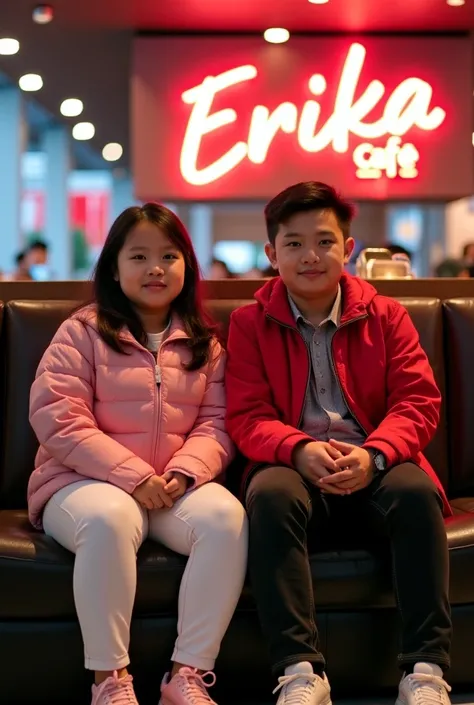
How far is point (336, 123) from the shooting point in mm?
5629

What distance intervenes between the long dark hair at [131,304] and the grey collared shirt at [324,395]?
0.27 metres

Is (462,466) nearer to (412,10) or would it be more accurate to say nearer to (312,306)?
(312,306)

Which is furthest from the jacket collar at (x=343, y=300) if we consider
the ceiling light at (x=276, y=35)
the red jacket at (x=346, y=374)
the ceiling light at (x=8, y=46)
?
the ceiling light at (x=8, y=46)

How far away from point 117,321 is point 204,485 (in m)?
0.51

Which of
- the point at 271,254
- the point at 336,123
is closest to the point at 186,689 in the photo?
the point at 271,254

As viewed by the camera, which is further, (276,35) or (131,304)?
(276,35)

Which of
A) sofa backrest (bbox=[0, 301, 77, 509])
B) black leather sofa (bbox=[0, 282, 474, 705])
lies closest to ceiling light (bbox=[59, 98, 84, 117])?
sofa backrest (bbox=[0, 301, 77, 509])

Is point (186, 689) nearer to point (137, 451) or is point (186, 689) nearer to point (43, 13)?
point (137, 451)

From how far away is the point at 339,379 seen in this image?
248 cm

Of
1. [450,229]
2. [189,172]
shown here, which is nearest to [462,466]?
[189,172]

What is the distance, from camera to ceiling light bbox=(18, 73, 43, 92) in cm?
743

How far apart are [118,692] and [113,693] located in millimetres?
11

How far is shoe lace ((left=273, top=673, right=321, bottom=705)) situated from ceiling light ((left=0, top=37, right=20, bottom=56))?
5.34 meters

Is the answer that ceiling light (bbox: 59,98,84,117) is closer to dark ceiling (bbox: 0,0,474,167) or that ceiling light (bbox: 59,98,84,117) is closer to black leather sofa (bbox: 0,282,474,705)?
dark ceiling (bbox: 0,0,474,167)
